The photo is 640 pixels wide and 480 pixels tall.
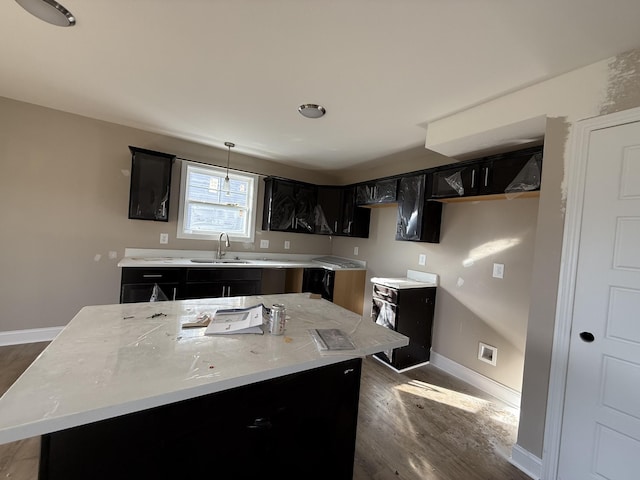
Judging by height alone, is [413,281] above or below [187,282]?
above

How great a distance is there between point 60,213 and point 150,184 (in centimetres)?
92

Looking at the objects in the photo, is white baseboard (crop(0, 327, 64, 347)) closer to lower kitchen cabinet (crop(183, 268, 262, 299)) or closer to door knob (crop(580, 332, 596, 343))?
lower kitchen cabinet (crop(183, 268, 262, 299))

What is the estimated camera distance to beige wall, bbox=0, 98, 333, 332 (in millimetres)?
2725

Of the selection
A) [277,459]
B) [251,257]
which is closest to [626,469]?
[277,459]

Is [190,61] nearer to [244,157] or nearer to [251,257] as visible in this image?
[244,157]

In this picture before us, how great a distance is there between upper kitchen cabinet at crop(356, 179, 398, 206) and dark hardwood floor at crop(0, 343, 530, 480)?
1.98 m

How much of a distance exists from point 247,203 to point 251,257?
788mm

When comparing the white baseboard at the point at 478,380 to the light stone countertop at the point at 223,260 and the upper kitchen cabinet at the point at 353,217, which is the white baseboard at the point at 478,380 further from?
the upper kitchen cabinet at the point at 353,217

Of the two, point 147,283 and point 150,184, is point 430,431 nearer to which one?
point 147,283

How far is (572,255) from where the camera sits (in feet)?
5.08

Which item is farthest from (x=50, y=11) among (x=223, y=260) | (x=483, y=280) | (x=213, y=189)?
(x=483, y=280)

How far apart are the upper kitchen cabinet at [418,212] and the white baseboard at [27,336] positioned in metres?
3.96

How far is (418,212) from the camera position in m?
3.02

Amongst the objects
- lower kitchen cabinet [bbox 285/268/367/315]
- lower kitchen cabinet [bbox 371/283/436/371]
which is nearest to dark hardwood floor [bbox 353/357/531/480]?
lower kitchen cabinet [bbox 371/283/436/371]
